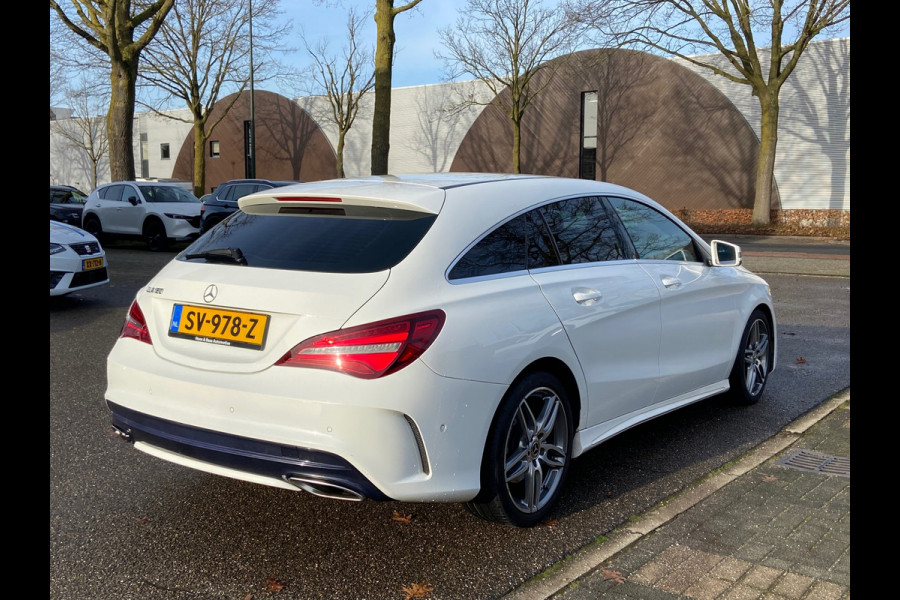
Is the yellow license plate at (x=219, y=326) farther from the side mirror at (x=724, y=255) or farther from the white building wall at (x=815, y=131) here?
the white building wall at (x=815, y=131)

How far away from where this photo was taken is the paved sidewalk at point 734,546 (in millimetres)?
3084

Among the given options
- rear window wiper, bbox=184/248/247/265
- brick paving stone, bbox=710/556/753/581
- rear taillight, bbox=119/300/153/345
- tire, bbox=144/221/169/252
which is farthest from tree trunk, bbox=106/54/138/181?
brick paving stone, bbox=710/556/753/581

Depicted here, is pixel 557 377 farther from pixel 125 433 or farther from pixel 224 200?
pixel 224 200

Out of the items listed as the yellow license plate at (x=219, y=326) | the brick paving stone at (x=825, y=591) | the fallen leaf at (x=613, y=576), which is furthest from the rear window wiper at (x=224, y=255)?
the brick paving stone at (x=825, y=591)

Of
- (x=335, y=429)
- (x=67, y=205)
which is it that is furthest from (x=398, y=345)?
(x=67, y=205)

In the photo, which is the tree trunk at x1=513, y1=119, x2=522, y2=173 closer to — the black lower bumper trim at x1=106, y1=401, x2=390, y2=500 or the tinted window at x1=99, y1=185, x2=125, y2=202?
the tinted window at x1=99, y1=185, x2=125, y2=202

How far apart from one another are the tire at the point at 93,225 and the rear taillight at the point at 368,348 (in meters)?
19.6

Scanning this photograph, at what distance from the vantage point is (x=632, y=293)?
14.5ft

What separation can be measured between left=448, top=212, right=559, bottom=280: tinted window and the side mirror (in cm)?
171

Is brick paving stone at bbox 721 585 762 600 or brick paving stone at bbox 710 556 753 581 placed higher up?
brick paving stone at bbox 710 556 753 581

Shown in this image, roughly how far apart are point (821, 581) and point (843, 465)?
64.7 inches

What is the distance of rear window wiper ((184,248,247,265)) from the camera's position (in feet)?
12.0

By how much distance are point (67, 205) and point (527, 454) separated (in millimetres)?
23994
